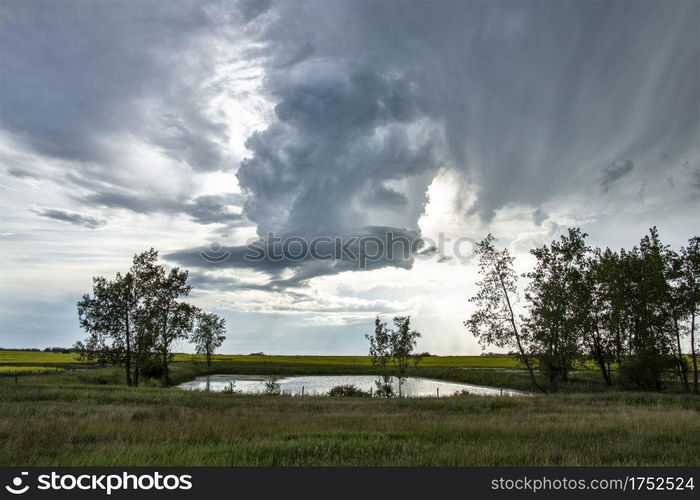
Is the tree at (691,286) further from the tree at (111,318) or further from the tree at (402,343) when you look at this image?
the tree at (111,318)

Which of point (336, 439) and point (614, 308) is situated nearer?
point (336, 439)

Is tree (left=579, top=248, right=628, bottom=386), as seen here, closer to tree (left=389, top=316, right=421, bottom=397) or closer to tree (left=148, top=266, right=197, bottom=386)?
tree (left=389, top=316, right=421, bottom=397)

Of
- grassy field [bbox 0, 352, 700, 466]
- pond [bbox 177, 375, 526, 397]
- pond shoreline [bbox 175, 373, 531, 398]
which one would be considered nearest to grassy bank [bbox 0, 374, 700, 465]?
grassy field [bbox 0, 352, 700, 466]

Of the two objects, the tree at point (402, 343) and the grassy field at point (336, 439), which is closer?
the grassy field at point (336, 439)

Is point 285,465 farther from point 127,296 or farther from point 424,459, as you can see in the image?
point 127,296

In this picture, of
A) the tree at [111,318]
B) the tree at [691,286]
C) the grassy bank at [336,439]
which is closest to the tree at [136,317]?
the tree at [111,318]

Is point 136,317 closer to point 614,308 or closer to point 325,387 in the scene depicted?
point 325,387

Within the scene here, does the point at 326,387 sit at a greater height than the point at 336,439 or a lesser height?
lesser

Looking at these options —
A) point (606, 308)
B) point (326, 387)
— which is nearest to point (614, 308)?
point (606, 308)

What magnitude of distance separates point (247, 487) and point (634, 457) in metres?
11.1

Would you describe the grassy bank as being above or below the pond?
above

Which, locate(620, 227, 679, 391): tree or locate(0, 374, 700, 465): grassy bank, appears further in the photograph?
locate(620, 227, 679, 391): tree

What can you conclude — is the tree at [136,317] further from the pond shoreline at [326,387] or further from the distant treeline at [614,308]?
the distant treeline at [614,308]

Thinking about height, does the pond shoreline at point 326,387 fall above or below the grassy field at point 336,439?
below
